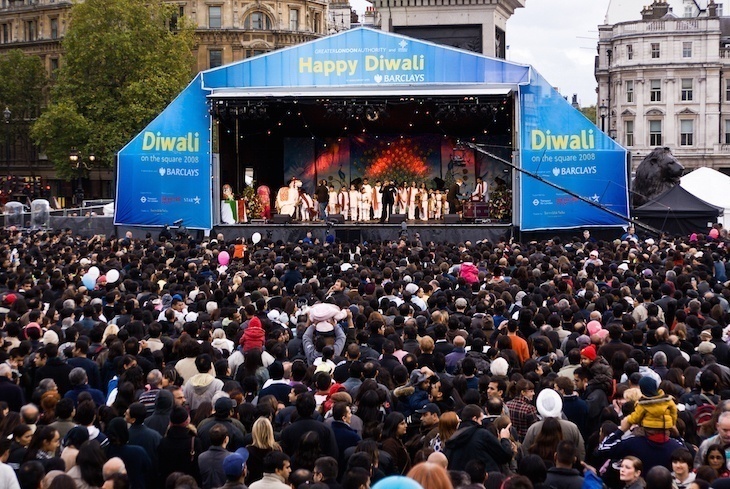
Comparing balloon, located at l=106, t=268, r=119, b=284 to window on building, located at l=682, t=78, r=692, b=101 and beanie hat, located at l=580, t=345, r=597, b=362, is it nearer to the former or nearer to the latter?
beanie hat, located at l=580, t=345, r=597, b=362

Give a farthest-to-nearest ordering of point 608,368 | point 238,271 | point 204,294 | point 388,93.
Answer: point 388,93 → point 238,271 → point 204,294 → point 608,368

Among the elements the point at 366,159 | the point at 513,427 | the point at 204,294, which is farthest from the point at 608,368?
the point at 366,159

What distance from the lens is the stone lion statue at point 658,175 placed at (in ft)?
125

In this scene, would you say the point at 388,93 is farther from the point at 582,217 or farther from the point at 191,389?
the point at 191,389

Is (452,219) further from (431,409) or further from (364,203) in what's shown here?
(431,409)

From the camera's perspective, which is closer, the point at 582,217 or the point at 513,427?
the point at 513,427

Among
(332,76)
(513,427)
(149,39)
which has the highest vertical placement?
(149,39)

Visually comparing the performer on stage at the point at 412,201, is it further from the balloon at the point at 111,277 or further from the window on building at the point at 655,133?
the window on building at the point at 655,133

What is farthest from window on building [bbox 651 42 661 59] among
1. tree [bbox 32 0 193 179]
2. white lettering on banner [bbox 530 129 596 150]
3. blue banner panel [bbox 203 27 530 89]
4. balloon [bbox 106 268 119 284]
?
balloon [bbox 106 268 119 284]

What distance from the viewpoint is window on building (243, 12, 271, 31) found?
71.5m

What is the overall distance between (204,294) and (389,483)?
11.3 meters

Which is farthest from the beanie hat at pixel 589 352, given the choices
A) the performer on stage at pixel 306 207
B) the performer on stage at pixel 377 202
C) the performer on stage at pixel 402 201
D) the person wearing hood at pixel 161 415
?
the performer on stage at pixel 377 202

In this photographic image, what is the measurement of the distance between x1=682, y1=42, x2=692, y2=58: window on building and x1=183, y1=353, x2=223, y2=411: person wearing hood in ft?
212

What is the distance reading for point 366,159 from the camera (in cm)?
4091
